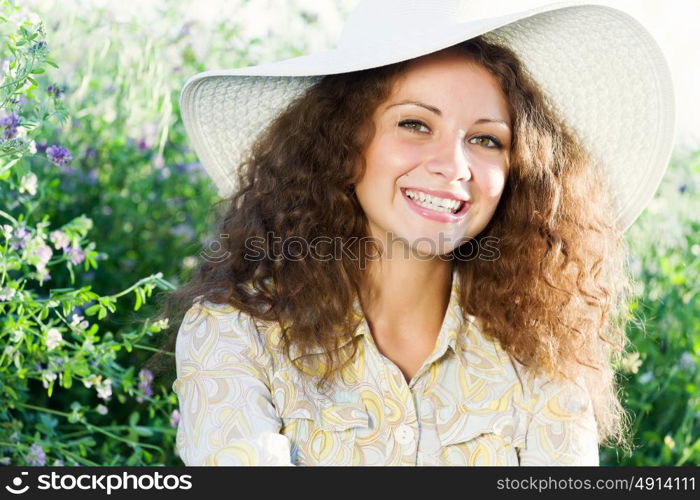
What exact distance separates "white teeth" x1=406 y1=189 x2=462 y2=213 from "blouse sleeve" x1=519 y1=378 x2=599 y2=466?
0.46 m

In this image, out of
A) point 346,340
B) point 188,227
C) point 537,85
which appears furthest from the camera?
point 188,227

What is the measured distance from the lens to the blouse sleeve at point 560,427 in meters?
2.13

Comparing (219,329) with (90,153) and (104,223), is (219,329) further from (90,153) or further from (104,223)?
(90,153)

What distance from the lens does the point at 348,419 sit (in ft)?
6.82

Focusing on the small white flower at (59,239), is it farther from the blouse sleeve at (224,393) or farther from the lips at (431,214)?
the lips at (431,214)

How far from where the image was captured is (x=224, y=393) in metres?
1.99

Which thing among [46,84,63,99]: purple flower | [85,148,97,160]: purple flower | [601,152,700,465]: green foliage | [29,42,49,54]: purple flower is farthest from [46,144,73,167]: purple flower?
[601,152,700,465]: green foliage

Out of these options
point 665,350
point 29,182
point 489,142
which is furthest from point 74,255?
point 665,350

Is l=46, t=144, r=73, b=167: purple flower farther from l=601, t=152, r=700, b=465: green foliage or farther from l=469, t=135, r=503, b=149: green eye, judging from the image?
l=601, t=152, r=700, b=465: green foliage

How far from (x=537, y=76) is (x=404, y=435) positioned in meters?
0.91
